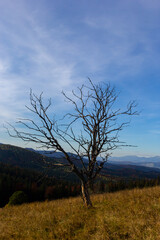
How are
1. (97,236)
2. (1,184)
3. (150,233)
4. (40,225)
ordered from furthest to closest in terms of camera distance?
1. (1,184)
2. (40,225)
3. (97,236)
4. (150,233)

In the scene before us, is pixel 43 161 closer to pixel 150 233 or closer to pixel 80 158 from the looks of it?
pixel 80 158

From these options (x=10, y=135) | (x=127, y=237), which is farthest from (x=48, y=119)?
(x=127, y=237)

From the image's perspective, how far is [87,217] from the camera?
5.86 meters

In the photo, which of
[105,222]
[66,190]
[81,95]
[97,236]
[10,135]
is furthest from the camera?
[66,190]

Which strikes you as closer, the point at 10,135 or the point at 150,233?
the point at 150,233

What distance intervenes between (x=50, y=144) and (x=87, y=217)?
10.8 ft

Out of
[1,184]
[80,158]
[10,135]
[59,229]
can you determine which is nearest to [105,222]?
[59,229]

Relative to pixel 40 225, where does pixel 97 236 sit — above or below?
above

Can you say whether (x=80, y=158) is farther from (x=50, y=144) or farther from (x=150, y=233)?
(x=150, y=233)

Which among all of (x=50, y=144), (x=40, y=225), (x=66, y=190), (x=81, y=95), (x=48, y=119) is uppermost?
(x=81, y=95)

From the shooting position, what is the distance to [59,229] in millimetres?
5012

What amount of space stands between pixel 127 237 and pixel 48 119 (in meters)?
5.29

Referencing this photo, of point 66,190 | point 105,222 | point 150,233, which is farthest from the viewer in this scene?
point 66,190

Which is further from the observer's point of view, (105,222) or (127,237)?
(105,222)
